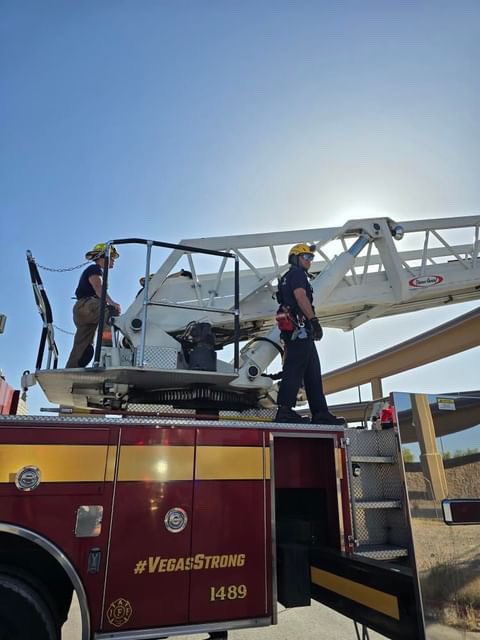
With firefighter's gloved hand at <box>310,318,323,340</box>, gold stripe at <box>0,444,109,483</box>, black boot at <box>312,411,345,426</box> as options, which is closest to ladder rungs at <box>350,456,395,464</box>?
black boot at <box>312,411,345,426</box>

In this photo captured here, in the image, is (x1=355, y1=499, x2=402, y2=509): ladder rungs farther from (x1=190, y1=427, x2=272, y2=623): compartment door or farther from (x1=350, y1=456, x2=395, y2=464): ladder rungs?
(x1=190, y1=427, x2=272, y2=623): compartment door

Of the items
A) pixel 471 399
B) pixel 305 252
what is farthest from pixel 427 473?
pixel 305 252

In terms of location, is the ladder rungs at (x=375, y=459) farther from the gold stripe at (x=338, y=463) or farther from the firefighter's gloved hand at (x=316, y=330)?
the firefighter's gloved hand at (x=316, y=330)

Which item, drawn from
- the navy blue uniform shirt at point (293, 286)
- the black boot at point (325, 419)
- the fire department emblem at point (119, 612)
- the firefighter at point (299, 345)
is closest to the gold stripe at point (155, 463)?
the fire department emblem at point (119, 612)

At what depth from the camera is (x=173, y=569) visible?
9.98 ft

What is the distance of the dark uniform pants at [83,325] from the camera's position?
5297 mm

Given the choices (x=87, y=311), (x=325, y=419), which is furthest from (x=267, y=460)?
(x=87, y=311)

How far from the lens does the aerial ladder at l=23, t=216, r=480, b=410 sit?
4.78 metres

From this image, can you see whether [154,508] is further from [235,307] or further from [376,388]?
[376,388]

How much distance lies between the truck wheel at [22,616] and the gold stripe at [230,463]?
49.9 inches

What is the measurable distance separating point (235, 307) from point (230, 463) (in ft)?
6.29

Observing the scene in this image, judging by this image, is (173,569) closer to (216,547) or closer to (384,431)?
(216,547)

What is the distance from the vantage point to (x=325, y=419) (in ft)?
14.5

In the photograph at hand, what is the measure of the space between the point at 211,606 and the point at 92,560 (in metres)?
0.90
